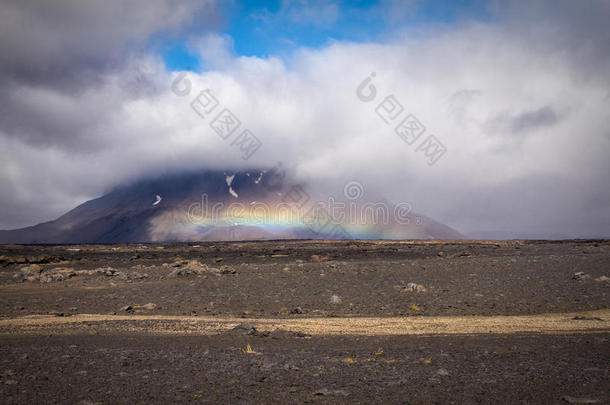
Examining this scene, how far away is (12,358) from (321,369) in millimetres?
6943

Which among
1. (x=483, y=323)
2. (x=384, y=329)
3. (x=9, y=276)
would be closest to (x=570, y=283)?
(x=483, y=323)

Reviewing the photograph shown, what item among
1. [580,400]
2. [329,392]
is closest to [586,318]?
[580,400]

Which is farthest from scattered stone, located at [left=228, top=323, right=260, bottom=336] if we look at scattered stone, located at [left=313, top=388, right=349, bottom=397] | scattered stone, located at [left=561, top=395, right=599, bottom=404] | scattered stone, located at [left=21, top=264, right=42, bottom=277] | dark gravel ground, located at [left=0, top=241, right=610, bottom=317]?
scattered stone, located at [left=21, top=264, right=42, bottom=277]

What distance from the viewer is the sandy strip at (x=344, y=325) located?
13141 mm

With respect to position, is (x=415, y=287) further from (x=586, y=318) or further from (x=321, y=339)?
(x=321, y=339)

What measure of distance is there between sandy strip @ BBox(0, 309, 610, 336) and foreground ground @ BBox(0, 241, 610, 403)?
62mm

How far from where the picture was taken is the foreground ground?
24.6 ft

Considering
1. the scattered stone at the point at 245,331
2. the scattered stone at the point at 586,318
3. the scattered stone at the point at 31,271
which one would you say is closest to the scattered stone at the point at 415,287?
the scattered stone at the point at 586,318

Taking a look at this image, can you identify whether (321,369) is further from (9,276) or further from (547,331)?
(9,276)

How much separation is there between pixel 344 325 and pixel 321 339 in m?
2.71

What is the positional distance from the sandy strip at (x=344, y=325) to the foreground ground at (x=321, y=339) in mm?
62

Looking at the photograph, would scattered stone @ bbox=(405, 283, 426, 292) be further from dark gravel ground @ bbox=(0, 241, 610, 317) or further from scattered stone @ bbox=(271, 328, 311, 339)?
scattered stone @ bbox=(271, 328, 311, 339)

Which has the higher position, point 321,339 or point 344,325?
point 321,339

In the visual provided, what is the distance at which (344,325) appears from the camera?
1450 centimetres
